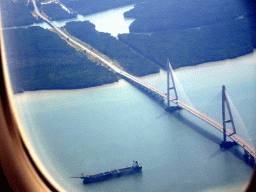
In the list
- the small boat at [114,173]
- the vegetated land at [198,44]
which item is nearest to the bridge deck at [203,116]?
the vegetated land at [198,44]

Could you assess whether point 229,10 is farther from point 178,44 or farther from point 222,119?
point 222,119

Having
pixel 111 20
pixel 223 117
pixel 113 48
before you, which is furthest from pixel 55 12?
pixel 223 117

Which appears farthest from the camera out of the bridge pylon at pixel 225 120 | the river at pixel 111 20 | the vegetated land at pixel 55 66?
the river at pixel 111 20

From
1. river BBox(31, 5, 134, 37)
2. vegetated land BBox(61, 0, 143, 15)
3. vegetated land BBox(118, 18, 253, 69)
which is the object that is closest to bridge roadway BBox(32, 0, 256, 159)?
vegetated land BBox(118, 18, 253, 69)

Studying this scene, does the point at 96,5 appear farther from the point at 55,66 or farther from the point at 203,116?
the point at 203,116

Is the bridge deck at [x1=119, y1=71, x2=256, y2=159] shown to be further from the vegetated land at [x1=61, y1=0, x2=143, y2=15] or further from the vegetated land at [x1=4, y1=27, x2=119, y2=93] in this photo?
the vegetated land at [x1=61, y1=0, x2=143, y2=15]

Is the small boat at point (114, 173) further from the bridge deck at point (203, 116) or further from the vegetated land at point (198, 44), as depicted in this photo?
the vegetated land at point (198, 44)
